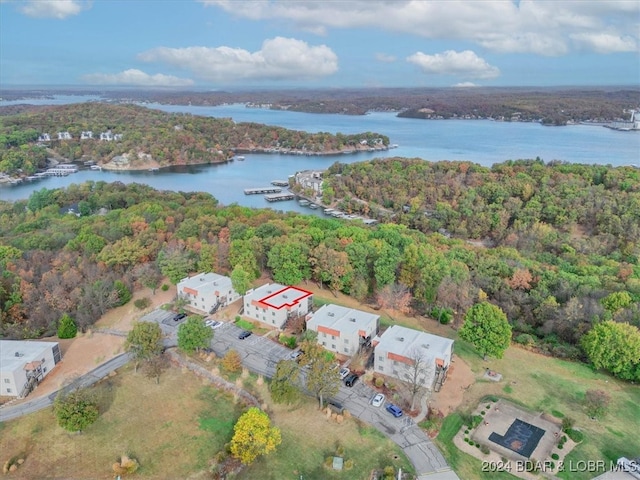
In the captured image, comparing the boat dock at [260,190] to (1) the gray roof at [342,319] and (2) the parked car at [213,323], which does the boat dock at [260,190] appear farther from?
(1) the gray roof at [342,319]

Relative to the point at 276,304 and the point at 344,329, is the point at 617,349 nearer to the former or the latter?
the point at 344,329

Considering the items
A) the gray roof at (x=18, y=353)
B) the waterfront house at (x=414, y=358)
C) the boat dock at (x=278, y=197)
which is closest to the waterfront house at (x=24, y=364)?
the gray roof at (x=18, y=353)

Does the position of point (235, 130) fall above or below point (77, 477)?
above

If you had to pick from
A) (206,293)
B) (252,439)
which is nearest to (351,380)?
(252,439)

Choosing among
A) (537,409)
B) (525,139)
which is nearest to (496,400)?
(537,409)

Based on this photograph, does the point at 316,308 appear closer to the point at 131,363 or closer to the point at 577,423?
the point at 131,363

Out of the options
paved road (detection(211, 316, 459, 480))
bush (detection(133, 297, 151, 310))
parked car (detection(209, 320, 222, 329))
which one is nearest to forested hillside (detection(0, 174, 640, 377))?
bush (detection(133, 297, 151, 310))
